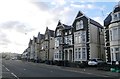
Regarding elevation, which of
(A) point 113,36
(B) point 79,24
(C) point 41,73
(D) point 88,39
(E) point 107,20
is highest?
(B) point 79,24

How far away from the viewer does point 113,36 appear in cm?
3616

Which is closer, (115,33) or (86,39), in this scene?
(115,33)

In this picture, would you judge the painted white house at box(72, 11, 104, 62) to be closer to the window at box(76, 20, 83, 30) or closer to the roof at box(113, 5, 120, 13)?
the window at box(76, 20, 83, 30)

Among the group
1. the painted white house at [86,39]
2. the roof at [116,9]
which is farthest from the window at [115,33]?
the painted white house at [86,39]

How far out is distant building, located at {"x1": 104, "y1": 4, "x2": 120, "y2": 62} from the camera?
35.3 metres

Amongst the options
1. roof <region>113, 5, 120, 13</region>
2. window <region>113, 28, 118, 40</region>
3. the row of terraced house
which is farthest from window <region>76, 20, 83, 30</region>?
window <region>113, 28, 118, 40</region>

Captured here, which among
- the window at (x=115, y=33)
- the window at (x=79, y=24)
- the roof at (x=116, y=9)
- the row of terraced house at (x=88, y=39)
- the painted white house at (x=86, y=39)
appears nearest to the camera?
the window at (x=115, y=33)

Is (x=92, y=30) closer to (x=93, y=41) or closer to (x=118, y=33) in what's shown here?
(x=93, y=41)

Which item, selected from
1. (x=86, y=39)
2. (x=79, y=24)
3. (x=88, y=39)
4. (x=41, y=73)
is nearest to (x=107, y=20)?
(x=88, y=39)

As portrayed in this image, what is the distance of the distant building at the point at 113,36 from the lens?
35344mm

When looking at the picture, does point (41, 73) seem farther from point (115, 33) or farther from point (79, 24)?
point (79, 24)

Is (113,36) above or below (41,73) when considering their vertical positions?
above

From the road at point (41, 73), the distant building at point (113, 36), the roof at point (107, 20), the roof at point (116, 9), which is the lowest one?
the road at point (41, 73)

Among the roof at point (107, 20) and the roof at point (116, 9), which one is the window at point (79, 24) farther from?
the roof at point (116, 9)
